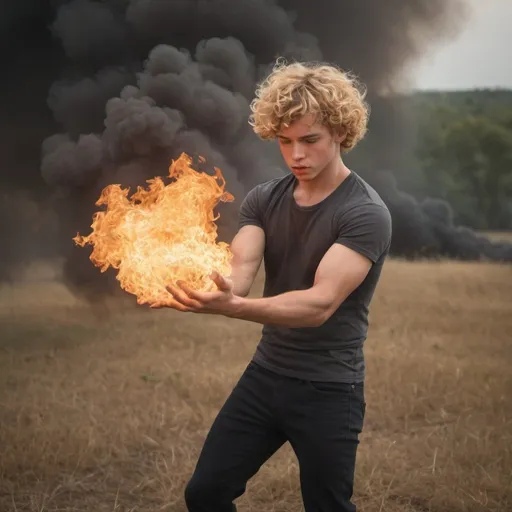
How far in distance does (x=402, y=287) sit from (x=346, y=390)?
6306mm

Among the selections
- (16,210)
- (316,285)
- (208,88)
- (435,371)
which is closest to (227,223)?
(208,88)

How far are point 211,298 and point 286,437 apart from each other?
0.82m

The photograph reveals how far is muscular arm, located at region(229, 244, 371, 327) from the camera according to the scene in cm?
216

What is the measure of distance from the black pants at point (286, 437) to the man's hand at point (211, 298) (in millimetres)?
543

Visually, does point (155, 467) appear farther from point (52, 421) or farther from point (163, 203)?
point (163, 203)

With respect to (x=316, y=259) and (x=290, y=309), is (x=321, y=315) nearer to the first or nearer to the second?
(x=290, y=309)

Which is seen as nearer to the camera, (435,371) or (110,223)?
(110,223)

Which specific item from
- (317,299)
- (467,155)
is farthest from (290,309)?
(467,155)

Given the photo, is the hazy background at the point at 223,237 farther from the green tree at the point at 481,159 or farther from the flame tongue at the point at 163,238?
the flame tongue at the point at 163,238

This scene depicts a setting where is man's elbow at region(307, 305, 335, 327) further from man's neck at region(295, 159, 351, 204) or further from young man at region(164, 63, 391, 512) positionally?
man's neck at region(295, 159, 351, 204)

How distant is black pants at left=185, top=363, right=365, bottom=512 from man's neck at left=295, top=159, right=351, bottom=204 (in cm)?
68

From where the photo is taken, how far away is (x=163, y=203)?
274 centimetres

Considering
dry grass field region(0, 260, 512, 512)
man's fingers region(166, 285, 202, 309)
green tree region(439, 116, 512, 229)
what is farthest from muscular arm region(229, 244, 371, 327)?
green tree region(439, 116, 512, 229)

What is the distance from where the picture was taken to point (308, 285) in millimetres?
2459
